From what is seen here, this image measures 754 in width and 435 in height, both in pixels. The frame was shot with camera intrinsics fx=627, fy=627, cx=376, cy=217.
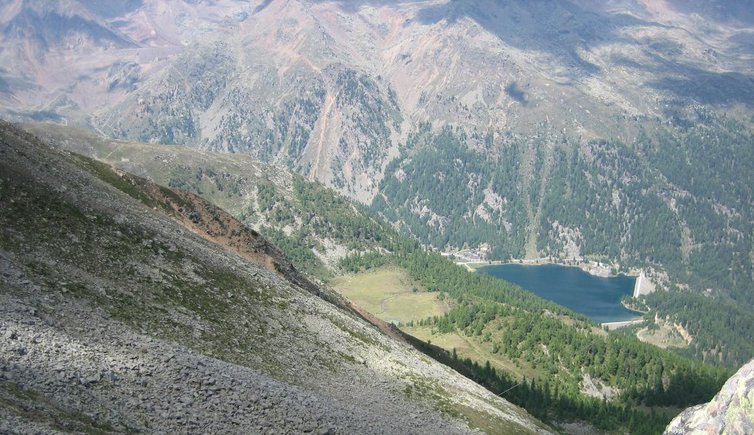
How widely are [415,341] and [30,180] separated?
7955cm

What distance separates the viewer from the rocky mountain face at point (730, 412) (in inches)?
1897

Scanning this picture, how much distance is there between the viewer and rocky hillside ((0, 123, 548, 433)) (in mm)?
32438

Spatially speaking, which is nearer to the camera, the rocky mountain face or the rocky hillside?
the rocky hillside

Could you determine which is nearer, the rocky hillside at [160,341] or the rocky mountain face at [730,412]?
the rocky hillside at [160,341]

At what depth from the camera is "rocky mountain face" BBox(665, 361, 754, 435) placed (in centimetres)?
4819

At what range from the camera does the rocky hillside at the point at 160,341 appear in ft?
106

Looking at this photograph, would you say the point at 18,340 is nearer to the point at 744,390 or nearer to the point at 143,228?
the point at 143,228

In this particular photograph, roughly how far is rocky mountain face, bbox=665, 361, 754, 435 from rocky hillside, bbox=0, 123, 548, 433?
17363 mm

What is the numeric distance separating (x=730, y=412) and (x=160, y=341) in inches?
1727

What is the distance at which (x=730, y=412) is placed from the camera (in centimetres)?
4994

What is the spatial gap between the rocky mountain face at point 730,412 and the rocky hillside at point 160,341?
17.4 m

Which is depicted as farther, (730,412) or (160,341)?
(730,412)

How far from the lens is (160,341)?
40.6m

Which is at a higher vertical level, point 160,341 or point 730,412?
point 160,341
